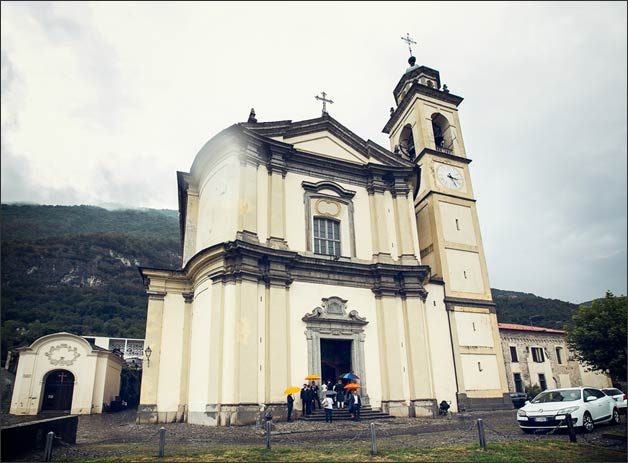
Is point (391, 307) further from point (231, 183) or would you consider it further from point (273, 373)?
point (231, 183)

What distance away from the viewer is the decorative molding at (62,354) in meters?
26.0

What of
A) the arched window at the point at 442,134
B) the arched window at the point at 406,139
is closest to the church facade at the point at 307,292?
the arched window at the point at 442,134

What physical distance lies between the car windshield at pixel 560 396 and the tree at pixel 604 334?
12.6 m

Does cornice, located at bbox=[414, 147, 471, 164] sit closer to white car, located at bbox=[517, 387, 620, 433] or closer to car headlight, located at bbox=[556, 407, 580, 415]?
white car, located at bbox=[517, 387, 620, 433]

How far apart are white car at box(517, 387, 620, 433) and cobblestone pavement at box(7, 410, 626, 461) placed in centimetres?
28

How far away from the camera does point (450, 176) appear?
1049 inches

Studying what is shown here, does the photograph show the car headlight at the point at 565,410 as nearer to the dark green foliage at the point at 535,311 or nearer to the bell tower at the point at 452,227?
the bell tower at the point at 452,227

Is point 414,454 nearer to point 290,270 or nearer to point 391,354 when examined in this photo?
point 391,354

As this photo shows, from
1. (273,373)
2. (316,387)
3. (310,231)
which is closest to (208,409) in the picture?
(273,373)

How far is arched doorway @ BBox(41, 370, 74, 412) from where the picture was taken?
2544 cm

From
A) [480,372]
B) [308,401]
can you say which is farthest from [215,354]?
[480,372]

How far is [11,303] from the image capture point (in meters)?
57.6

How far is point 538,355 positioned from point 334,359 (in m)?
22.5

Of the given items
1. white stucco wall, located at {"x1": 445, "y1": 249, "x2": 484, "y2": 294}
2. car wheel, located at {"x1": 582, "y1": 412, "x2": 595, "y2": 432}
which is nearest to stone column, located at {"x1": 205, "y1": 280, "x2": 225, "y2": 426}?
car wheel, located at {"x1": 582, "y1": 412, "x2": 595, "y2": 432}
